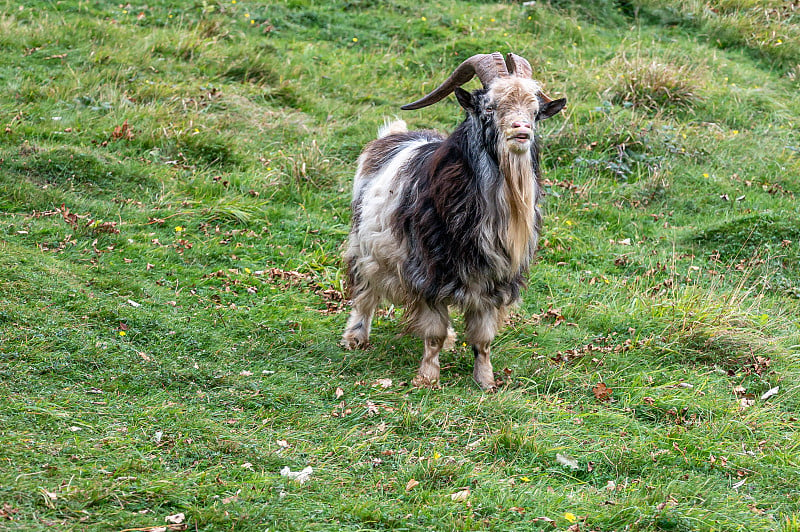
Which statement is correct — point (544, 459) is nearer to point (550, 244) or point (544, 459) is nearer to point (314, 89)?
point (550, 244)

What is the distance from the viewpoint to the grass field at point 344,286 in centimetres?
448

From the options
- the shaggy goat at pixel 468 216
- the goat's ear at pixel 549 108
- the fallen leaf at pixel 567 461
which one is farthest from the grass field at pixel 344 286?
the goat's ear at pixel 549 108

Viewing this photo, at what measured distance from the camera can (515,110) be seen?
5129mm

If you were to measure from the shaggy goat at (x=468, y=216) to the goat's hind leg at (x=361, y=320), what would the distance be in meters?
0.14

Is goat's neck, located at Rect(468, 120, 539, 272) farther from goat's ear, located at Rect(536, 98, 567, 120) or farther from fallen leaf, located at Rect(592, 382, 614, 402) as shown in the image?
fallen leaf, located at Rect(592, 382, 614, 402)

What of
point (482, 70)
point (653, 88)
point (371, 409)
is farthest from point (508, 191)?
point (653, 88)

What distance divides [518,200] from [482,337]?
1.00 meters

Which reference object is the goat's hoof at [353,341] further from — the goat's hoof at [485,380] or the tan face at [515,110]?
the tan face at [515,110]

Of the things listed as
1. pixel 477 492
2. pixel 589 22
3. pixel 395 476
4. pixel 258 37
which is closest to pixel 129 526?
pixel 395 476

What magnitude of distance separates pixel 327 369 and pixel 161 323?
1183 millimetres

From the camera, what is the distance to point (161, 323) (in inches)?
235

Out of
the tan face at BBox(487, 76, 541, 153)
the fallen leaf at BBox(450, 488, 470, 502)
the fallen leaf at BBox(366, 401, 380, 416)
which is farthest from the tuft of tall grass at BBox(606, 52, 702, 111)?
the fallen leaf at BBox(450, 488, 470, 502)

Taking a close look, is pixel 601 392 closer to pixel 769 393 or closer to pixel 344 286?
pixel 769 393

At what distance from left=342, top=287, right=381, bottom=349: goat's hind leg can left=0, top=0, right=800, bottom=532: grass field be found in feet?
0.40
